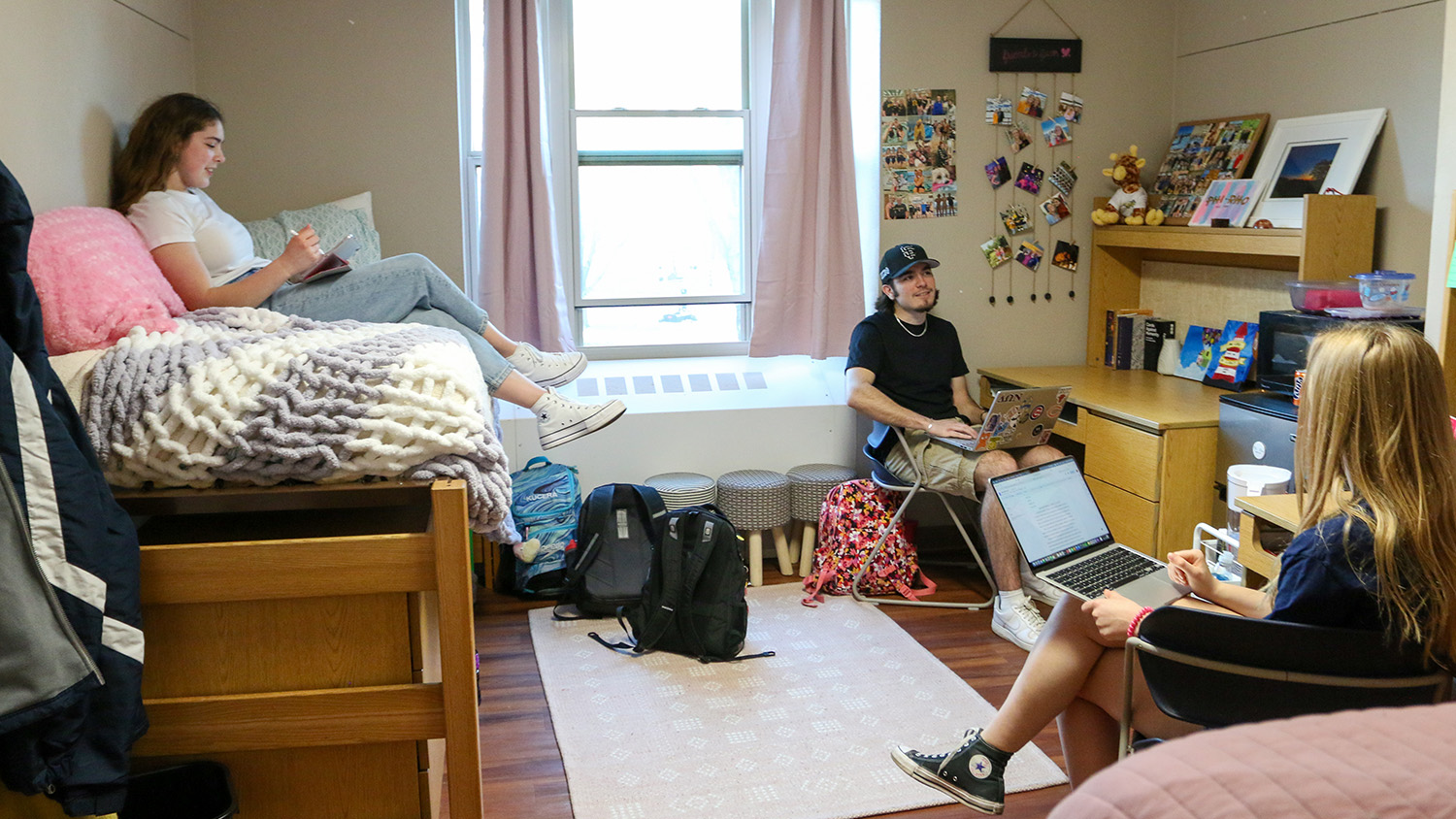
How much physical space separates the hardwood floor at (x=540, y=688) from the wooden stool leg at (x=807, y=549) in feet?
0.30

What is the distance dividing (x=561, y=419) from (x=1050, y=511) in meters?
1.22

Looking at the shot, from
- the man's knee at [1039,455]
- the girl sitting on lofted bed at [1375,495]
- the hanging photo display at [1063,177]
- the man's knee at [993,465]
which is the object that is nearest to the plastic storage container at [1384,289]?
the man's knee at [1039,455]

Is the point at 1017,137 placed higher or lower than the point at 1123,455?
higher

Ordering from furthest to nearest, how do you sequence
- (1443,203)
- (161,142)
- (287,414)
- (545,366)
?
(545,366) < (161,142) < (1443,203) < (287,414)

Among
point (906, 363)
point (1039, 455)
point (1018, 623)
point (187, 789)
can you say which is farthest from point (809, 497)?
point (187, 789)

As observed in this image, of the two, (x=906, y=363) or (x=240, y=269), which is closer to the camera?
(x=240, y=269)

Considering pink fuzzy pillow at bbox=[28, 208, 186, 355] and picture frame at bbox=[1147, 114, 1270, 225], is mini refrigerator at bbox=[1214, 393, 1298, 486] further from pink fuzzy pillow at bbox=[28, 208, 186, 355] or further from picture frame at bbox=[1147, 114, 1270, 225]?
pink fuzzy pillow at bbox=[28, 208, 186, 355]

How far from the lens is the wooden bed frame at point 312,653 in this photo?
5.81ft

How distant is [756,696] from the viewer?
3.01 meters

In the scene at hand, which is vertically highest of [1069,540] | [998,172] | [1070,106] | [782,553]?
[1070,106]

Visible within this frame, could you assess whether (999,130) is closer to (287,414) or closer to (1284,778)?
(287,414)

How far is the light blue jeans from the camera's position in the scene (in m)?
2.62

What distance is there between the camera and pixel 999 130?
4.29 metres

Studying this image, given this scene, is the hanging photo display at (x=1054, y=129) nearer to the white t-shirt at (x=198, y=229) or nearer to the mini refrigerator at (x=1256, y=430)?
the mini refrigerator at (x=1256, y=430)
